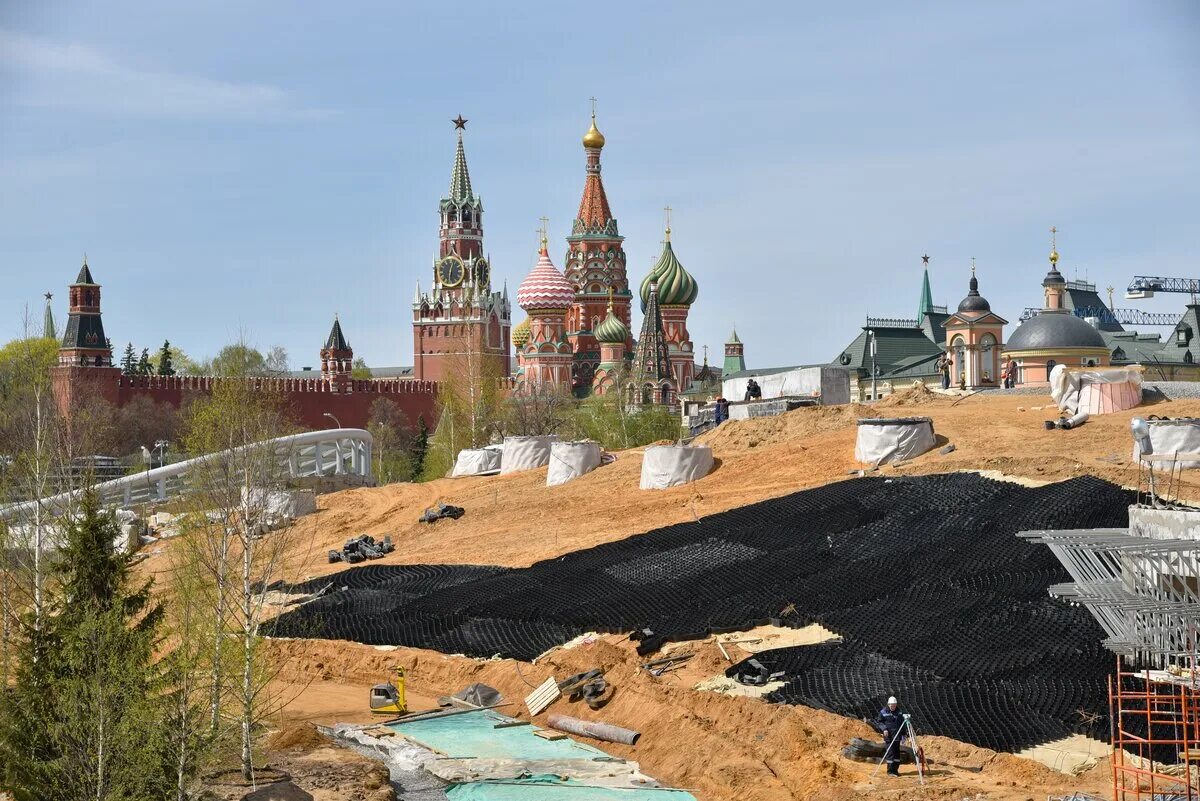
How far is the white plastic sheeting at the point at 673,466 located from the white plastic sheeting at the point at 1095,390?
32.3 feet

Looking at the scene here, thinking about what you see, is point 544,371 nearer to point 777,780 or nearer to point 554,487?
point 554,487

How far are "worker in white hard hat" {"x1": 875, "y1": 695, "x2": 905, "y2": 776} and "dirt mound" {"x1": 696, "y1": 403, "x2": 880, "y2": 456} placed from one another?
23.2m

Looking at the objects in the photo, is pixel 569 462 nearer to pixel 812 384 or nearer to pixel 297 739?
pixel 812 384

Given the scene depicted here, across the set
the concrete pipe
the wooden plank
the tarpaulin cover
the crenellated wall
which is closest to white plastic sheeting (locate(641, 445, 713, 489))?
the tarpaulin cover

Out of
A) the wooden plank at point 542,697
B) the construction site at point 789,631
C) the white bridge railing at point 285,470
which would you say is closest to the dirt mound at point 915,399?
the construction site at point 789,631

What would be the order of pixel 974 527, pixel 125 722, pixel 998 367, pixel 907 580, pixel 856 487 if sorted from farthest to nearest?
pixel 998 367 → pixel 856 487 → pixel 974 527 → pixel 907 580 → pixel 125 722

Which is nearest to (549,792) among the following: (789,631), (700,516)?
(789,631)

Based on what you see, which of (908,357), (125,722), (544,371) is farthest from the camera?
(544,371)

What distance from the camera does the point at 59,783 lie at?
1631cm

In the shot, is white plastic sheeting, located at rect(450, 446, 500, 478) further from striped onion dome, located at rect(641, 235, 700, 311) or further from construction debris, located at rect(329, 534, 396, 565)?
striped onion dome, located at rect(641, 235, 700, 311)

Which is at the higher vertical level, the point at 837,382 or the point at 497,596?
the point at 837,382

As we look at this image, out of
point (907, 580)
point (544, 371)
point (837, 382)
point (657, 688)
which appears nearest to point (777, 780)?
point (657, 688)

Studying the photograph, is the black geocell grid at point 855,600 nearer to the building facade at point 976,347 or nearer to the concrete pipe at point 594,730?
the concrete pipe at point 594,730

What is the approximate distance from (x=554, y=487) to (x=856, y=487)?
12.5 m
